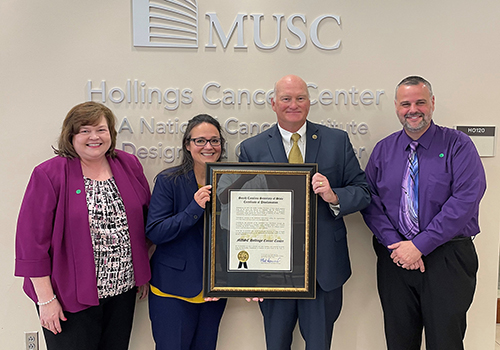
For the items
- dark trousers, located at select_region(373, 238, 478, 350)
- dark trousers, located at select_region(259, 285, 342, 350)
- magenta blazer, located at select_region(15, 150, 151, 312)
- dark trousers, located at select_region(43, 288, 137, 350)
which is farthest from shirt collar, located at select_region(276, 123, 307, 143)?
dark trousers, located at select_region(43, 288, 137, 350)

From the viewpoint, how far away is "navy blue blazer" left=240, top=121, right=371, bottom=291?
1.85 m

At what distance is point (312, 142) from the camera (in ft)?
6.19

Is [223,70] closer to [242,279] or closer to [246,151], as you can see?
[246,151]

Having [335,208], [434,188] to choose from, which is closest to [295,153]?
[335,208]

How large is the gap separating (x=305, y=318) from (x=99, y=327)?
3.66 feet

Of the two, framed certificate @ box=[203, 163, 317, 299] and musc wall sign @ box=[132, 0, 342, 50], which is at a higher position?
musc wall sign @ box=[132, 0, 342, 50]

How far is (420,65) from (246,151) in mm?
1357

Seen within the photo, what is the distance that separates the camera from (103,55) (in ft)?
7.22

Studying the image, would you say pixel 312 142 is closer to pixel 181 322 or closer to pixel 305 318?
pixel 305 318

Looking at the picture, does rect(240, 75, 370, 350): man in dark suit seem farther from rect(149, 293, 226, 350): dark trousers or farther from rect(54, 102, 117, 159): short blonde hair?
rect(54, 102, 117, 159): short blonde hair

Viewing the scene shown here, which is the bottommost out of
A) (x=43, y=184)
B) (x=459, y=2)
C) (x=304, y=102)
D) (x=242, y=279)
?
(x=242, y=279)

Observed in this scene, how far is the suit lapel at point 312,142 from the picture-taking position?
1868 millimetres

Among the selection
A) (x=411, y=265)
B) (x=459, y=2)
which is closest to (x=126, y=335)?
(x=411, y=265)

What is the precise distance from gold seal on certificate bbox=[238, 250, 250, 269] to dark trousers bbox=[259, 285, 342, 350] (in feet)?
1.15
